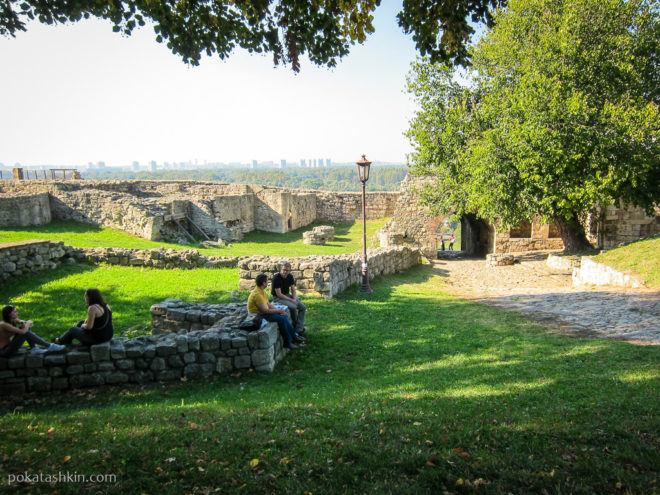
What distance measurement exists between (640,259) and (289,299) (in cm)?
1155

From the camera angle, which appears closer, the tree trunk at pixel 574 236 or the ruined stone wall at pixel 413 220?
the tree trunk at pixel 574 236

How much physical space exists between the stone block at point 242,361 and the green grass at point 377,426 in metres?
0.14

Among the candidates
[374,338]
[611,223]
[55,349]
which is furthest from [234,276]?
[611,223]

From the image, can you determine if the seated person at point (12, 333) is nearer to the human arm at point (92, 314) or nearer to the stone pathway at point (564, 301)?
the human arm at point (92, 314)

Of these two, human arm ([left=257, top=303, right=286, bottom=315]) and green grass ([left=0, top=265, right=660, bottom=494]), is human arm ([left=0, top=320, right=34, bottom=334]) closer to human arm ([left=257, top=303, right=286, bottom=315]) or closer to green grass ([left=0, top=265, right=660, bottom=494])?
green grass ([left=0, top=265, right=660, bottom=494])

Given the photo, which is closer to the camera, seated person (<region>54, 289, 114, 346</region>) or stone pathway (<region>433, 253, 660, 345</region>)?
seated person (<region>54, 289, 114, 346</region>)

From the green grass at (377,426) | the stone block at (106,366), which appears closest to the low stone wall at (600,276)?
the green grass at (377,426)

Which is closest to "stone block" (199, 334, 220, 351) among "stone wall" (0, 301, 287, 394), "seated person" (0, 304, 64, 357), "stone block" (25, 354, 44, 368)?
"stone wall" (0, 301, 287, 394)

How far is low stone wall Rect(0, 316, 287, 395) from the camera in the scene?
18.9 ft

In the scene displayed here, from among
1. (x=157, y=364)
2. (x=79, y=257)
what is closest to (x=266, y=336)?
(x=157, y=364)

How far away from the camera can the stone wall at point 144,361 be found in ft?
18.9

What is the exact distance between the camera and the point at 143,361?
20.0 ft

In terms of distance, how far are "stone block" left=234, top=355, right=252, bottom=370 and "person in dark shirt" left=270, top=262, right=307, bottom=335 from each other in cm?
146

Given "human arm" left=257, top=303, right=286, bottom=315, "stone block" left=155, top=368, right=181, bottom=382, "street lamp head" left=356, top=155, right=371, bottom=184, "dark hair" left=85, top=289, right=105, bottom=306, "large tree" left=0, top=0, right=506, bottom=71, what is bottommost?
"stone block" left=155, top=368, right=181, bottom=382
